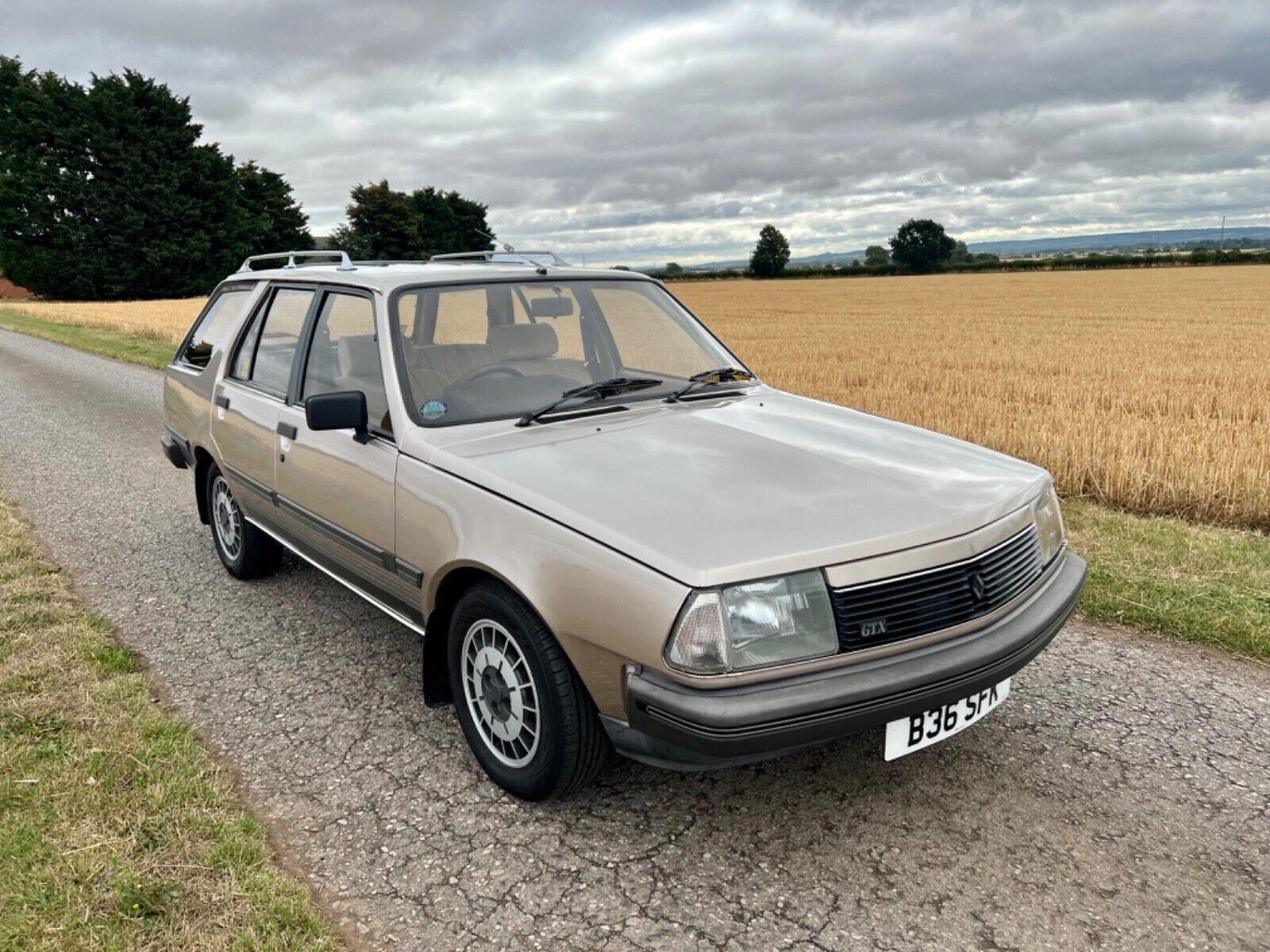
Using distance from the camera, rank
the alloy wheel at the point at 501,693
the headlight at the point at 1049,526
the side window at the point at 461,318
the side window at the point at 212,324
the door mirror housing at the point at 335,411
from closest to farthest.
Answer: the alloy wheel at the point at 501,693
the headlight at the point at 1049,526
the door mirror housing at the point at 335,411
the side window at the point at 461,318
the side window at the point at 212,324

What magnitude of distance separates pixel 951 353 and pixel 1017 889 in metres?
16.0

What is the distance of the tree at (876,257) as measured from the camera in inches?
3246

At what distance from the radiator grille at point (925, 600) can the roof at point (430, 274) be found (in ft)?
7.16

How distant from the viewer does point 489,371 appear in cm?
359

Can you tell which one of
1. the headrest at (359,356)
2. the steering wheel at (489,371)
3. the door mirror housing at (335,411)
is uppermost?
the headrest at (359,356)

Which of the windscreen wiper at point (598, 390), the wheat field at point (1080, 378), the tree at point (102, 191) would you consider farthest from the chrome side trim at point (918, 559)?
the tree at point (102, 191)

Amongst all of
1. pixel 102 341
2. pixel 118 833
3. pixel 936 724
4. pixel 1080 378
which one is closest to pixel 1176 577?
pixel 936 724

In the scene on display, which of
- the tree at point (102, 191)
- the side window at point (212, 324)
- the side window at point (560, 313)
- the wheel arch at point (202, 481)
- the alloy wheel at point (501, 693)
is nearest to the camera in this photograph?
the alloy wheel at point (501, 693)

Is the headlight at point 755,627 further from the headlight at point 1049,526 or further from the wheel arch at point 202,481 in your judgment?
the wheel arch at point 202,481

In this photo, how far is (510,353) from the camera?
12.1 feet

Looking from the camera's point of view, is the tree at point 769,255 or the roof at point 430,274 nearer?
the roof at point 430,274

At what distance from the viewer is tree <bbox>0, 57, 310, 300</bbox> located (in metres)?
53.2

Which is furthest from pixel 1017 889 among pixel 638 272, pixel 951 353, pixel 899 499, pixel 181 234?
pixel 181 234

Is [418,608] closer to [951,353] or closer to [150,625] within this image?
[150,625]
